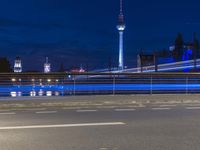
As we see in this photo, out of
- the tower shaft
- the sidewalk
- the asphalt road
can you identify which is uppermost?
the tower shaft

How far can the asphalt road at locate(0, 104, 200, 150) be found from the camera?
962 centimetres

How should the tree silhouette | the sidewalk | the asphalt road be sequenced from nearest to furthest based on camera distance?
the asphalt road < the sidewalk < the tree silhouette

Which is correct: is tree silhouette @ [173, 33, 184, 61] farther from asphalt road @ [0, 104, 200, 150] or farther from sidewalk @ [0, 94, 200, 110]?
asphalt road @ [0, 104, 200, 150]

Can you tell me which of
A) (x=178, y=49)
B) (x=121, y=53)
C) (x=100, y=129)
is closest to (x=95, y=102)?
(x=100, y=129)

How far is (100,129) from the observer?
11.9 m

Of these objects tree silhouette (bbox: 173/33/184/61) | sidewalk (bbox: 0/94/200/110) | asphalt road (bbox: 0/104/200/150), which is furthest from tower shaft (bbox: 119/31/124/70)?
asphalt road (bbox: 0/104/200/150)

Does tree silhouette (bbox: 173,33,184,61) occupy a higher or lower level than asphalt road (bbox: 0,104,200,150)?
higher

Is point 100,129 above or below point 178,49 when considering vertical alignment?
below

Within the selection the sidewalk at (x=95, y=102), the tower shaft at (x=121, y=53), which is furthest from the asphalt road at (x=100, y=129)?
the tower shaft at (x=121, y=53)

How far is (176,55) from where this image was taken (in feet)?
524

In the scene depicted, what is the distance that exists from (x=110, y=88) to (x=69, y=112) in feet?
32.6

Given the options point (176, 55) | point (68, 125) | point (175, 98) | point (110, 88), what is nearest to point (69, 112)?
point (68, 125)

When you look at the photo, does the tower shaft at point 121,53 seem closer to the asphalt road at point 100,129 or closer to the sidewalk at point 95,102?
the sidewalk at point 95,102

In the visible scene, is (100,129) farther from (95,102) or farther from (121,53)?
(121,53)
